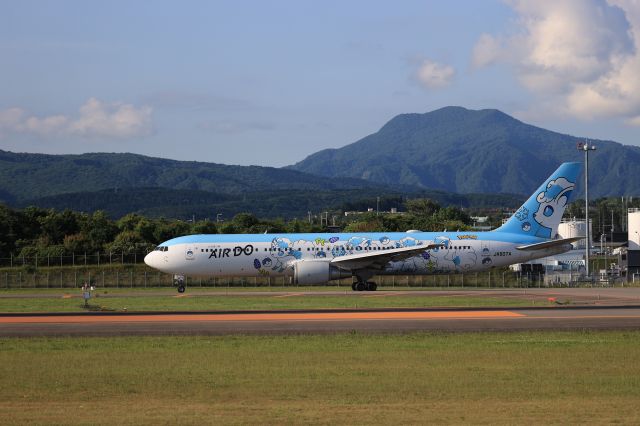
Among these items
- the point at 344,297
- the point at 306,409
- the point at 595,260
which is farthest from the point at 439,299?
the point at 595,260

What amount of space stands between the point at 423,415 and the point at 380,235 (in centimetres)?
3874

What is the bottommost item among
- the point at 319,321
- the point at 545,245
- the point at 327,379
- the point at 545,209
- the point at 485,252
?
the point at 327,379

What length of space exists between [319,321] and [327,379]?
39.3 ft

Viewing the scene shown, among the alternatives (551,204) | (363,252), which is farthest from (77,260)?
(551,204)

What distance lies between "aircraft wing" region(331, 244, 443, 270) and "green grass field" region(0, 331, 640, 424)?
24.7 m

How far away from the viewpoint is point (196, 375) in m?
19.4

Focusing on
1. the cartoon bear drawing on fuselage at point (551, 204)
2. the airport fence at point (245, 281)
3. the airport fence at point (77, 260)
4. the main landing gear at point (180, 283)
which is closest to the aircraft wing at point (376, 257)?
the airport fence at point (245, 281)

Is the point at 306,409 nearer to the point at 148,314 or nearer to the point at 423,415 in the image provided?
the point at 423,415

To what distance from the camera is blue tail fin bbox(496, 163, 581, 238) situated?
54.0 metres

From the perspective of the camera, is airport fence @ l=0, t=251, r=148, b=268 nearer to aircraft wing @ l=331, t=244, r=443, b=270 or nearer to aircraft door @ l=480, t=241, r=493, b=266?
aircraft wing @ l=331, t=244, r=443, b=270

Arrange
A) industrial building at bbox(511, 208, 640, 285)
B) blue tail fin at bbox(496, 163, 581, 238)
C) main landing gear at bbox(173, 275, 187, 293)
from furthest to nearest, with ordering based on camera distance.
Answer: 1. industrial building at bbox(511, 208, 640, 285)
2. blue tail fin at bbox(496, 163, 581, 238)
3. main landing gear at bbox(173, 275, 187, 293)

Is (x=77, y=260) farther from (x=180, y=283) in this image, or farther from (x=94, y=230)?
(x=180, y=283)

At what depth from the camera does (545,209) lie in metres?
54.0

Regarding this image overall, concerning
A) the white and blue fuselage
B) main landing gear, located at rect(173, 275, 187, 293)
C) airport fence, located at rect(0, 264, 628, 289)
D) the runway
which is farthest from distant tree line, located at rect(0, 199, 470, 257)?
the runway
